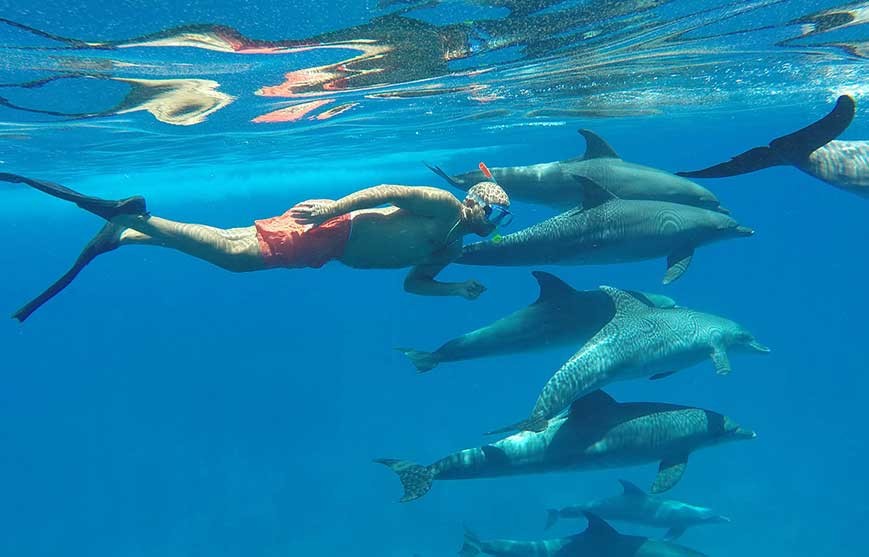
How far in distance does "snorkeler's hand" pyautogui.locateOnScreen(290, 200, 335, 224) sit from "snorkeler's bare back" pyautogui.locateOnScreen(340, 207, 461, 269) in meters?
0.82

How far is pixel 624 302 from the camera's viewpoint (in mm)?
9336

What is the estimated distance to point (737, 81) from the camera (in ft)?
55.9

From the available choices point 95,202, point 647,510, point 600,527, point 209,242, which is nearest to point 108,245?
point 95,202

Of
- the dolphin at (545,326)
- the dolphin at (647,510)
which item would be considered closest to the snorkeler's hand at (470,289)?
the dolphin at (545,326)

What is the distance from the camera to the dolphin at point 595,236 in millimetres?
8703

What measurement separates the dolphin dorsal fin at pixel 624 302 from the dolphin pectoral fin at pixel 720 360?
1.26 metres

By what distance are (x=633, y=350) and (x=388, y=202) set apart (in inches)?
169

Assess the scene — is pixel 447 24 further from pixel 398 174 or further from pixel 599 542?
pixel 398 174

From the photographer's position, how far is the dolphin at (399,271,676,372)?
928 cm

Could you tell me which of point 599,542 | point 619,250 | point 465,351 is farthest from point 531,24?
point 599,542

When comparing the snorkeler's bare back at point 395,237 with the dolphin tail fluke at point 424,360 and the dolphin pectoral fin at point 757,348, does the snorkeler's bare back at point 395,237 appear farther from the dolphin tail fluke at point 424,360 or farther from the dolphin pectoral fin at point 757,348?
the dolphin pectoral fin at point 757,348

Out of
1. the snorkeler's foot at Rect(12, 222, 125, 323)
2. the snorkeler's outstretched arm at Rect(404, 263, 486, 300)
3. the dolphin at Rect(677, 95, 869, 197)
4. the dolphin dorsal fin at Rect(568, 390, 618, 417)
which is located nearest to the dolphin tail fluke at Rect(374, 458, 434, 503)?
the dolphin dorsal fin at Rect(568, 390, 618, 417)

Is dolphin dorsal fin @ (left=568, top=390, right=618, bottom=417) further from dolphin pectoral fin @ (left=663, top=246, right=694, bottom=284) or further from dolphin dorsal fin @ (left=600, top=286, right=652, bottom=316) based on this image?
dolphin pectoral fin @ (left=663, top=246, right=694, bottom=284)

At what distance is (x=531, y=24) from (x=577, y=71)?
14.7 feet
